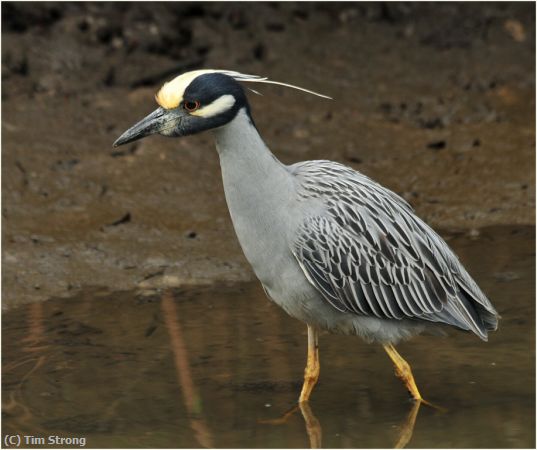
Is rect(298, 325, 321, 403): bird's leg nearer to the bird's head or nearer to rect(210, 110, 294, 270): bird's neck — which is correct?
rect(210, 110, 294, 270): bird's neck

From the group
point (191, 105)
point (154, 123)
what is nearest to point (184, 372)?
point (154, 123)

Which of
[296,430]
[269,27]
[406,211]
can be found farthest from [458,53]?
[296,430]

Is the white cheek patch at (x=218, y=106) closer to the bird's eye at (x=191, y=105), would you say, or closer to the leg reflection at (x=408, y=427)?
the bird's eye at (x=191, y=105)

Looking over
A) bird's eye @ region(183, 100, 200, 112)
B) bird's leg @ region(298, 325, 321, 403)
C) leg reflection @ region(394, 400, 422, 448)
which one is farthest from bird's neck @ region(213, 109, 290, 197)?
leg reflection @ region(394, 400, 422, 448)

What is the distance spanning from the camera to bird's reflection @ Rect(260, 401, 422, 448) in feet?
18.6

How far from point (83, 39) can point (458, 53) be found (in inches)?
143

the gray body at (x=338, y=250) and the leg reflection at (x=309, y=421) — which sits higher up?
the gray body at (x=338, y=250)

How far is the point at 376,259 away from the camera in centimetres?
598

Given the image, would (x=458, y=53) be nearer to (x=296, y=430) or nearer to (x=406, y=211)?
(x=406, y=211)

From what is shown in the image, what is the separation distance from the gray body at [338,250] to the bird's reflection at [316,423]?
0.42m

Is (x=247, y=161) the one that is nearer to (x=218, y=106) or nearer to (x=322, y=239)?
(x=218, y=106)

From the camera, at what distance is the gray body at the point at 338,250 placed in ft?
18.7

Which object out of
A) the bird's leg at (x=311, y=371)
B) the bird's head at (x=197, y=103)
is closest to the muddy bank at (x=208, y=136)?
the bird's leg at (x=311, y=371)

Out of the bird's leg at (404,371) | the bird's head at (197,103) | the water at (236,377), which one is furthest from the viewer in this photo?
the bird's leg at (404,371)
